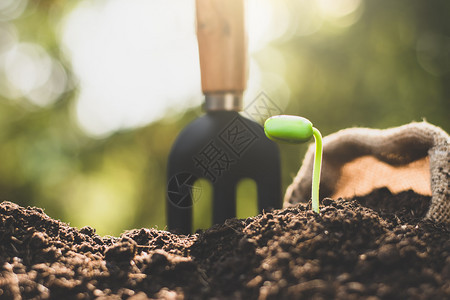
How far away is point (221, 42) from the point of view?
113 cm

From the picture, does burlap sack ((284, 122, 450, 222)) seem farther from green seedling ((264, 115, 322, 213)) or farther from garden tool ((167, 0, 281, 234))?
green seedling ((264, 115, 322, 213))

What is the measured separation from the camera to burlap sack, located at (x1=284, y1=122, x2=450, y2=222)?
0.90 meters

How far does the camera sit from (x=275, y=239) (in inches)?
25.6

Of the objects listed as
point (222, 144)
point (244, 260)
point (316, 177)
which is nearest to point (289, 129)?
point (316, 177)

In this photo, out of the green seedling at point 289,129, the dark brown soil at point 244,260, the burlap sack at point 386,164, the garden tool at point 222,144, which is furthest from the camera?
the garden tool at point 222,144

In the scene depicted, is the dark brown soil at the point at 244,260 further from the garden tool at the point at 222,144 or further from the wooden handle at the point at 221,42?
the wooden handle at the point at 221,42

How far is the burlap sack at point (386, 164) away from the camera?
895 mm

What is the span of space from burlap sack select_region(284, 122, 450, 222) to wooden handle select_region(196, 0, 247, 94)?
0.32 m

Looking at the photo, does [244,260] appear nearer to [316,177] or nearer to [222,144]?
[316,177]

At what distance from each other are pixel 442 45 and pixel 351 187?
202 cm

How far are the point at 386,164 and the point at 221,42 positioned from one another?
57 cm

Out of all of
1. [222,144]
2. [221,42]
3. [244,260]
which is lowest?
[244,260]

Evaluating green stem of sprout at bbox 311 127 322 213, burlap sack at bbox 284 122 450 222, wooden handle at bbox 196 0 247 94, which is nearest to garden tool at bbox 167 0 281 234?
wooden handle at bbox 196 0 247 94

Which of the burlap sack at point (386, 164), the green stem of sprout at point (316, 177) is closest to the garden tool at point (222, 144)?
the burlap sack at point (386, 164)
